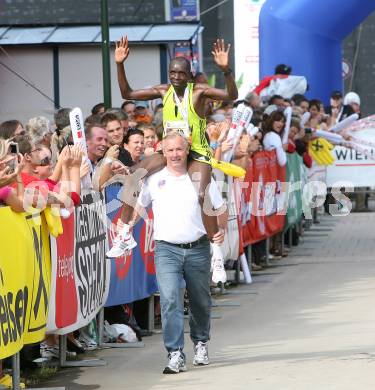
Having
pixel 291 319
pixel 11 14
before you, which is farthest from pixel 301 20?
pixel 291 319

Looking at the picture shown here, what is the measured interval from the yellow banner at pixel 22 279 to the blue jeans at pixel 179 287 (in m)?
0.93

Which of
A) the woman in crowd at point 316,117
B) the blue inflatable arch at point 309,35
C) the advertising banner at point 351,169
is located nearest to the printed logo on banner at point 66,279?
the woman in crowd at point 316,117

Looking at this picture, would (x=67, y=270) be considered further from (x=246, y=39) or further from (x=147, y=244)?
(x=246, y=39)

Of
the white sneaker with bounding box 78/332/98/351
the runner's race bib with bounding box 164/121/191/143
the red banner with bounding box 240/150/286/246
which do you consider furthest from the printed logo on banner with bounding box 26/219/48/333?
the red banner with bounding box 240/150/286/246

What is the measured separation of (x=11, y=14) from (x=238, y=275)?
59.5 ft

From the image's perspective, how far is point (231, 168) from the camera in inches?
492

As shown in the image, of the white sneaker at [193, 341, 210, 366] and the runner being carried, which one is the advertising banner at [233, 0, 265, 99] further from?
the white sneaker at [193, 341, 210, 366]

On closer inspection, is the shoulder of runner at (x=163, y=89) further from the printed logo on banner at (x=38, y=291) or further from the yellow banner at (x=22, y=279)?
the printed logo on banner at (x=38, y=291)

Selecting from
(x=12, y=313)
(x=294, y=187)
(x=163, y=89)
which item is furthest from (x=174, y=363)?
(x=294, y=187)

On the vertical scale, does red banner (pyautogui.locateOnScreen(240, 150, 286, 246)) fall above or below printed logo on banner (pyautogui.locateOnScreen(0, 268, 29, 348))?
above

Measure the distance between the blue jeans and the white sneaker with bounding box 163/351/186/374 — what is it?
0.04 meters

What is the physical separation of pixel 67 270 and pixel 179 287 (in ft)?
2.64

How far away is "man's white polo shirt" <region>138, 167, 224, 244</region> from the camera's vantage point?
33.2 ft

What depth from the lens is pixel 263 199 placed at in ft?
59.7
